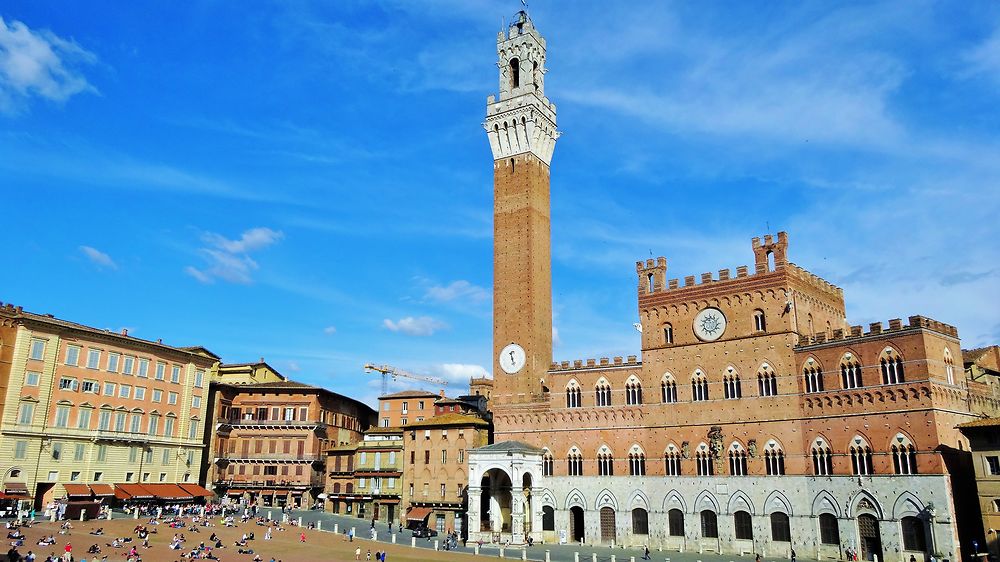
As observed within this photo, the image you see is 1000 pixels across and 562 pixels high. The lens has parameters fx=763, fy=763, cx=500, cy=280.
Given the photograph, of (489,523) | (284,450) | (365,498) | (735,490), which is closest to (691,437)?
(735,490)

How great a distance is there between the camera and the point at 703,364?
5525 cm

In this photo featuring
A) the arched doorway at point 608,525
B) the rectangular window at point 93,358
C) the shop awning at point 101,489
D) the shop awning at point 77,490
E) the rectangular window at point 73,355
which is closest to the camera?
the arched doorway at point 608,525

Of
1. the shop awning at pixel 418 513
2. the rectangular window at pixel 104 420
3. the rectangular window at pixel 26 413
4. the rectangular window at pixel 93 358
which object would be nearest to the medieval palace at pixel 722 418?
the shop awning at pixel 418 513

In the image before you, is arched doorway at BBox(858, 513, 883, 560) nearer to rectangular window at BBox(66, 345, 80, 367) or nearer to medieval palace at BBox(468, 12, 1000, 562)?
medieval palace at BBox(468, 12, 1000, 562)

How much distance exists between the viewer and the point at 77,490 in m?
57.4

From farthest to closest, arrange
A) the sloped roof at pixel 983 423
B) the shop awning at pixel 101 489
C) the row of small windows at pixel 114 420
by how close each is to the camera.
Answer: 1. the shop awning at pixel 101 489
2. the row of small windows at pixel 114 420
3. the sloped roof at pixel 983 423

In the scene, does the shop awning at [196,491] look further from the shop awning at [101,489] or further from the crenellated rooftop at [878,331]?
the crenellated rooftop at [878,331]

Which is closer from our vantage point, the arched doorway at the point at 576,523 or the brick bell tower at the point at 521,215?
the arched doorway at the point at 576,523

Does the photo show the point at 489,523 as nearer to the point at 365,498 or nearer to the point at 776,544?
the point at 365,498

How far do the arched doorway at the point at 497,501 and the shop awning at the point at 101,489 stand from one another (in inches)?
1150

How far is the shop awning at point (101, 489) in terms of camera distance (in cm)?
5900

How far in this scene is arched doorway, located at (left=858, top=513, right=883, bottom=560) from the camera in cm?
4569

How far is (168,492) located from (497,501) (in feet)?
92.7

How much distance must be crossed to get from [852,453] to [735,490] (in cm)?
806
